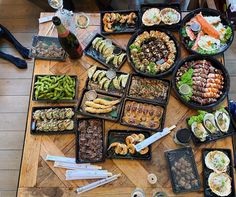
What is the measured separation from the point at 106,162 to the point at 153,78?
0.62 metres

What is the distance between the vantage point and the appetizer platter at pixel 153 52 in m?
1.94

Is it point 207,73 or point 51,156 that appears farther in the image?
point 207,73

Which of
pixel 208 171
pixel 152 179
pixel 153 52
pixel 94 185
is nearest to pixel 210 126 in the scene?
pixel 208 171

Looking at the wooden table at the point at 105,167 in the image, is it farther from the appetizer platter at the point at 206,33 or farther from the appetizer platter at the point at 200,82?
the appetizer platter at the point at 206,33

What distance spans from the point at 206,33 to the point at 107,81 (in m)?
0.78

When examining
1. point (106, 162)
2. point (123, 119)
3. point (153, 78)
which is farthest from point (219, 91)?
point (106, 162)

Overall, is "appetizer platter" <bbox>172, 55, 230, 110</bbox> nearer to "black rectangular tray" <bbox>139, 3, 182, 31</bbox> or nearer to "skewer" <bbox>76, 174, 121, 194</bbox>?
"black rectangular tray" <bbox>139, 3, 182, 31</bbox>

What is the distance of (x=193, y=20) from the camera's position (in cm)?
209

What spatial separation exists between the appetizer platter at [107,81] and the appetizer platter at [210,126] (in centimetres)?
48

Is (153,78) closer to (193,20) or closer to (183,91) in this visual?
(183,91)

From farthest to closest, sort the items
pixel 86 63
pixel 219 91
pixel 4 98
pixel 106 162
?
pixel 4 98 < pixel 86 63 < pixel 219 91 < pixel 106 162

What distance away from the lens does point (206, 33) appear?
2064mm

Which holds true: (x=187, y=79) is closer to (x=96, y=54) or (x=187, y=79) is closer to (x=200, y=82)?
(x=200, y=82)

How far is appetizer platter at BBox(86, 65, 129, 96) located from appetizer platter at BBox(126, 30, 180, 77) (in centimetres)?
11
